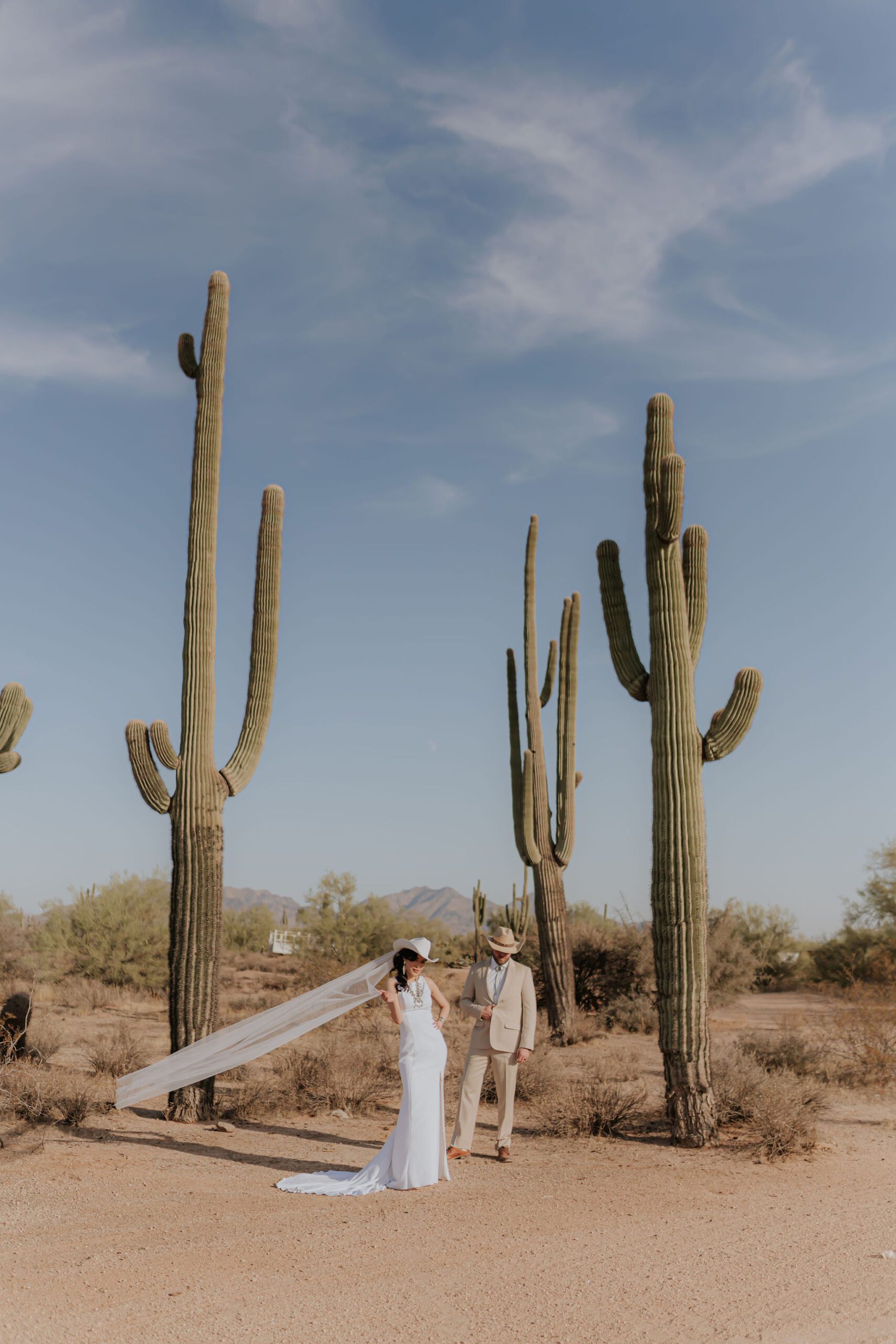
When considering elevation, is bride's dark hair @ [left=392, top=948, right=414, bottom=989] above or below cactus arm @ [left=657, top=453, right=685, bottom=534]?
below

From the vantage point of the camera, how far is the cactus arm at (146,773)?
396 inches

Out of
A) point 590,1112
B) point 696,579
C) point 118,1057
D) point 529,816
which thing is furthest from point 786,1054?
point 118,1057

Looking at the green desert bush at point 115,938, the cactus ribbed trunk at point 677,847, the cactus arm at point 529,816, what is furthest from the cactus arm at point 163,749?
the green desert bush at point 115,938

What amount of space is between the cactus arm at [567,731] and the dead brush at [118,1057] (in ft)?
22.4

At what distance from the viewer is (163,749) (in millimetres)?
10086

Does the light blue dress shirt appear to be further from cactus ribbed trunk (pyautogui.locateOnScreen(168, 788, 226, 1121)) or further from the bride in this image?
cactus ribbed trunk (pyautogui.locateOnScreen(168, 788, 226, 1121))

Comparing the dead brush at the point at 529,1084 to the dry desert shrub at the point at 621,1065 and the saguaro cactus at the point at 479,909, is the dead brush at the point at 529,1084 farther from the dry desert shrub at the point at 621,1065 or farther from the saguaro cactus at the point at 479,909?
the saguaro cactus at the point at 479,909

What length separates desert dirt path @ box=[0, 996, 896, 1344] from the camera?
4754 mm

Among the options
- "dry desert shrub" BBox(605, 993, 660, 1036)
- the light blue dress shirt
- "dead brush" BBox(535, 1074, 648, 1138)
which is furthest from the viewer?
"dry desert shrub" BBox(605, 993, 660, 1036)

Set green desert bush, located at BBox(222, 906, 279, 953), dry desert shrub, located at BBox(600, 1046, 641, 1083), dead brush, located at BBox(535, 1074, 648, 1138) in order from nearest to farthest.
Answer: dead brush, located at BBox(535, 1074, 648, 1138)
dry desert shrub, located at BBox(600, 1046, 641, 1083)
green desert bush, located at BBox(222, 906, 279, 953)

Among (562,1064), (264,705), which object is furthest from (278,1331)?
(562,1064)

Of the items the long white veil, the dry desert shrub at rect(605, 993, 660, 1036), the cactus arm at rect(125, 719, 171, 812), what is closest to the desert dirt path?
the long white veil

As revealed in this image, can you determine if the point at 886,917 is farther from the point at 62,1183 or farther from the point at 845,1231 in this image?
the point at 62,1183

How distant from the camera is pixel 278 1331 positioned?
4609mm
